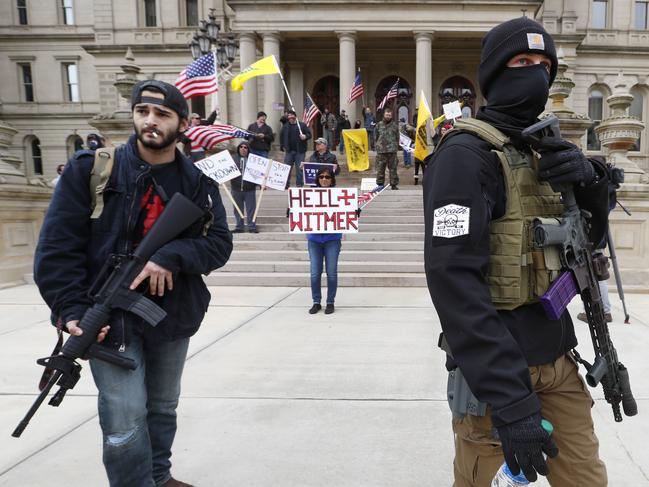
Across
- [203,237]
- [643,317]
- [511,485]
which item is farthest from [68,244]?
[643,317]

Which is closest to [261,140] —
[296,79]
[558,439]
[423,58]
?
[558,439]

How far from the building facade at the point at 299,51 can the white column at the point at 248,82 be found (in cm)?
6

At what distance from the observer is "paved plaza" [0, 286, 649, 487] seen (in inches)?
114

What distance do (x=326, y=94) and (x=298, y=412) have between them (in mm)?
27085

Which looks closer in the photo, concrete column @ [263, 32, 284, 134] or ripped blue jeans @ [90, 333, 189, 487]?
ripped blue jeans @ [90, 333, 189, 487]

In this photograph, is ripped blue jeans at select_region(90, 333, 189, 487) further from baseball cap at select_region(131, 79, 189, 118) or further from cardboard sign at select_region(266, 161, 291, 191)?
cardboard sign at select_region(266, 161, 291, 191)

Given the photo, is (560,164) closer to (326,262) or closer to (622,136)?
(326,262)

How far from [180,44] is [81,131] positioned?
1195cm

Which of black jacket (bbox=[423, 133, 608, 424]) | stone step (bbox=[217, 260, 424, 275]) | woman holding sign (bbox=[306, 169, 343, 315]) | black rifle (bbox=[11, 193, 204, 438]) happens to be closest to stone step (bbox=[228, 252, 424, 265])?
stone step (bbox=[217, 260, 424, 275])

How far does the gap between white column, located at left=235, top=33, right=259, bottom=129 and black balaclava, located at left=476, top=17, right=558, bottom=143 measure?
22847 mm

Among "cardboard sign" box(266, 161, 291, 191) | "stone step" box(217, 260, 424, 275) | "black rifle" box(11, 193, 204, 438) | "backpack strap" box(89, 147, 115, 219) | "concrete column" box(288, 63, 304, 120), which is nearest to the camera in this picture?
"black rifle" box(11, 193, 204, 438)

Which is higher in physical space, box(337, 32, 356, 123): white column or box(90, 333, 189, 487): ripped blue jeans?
box(337, 32, 356, 123): white column

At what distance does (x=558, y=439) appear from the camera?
1.81 metres

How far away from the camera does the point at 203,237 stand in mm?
2523
